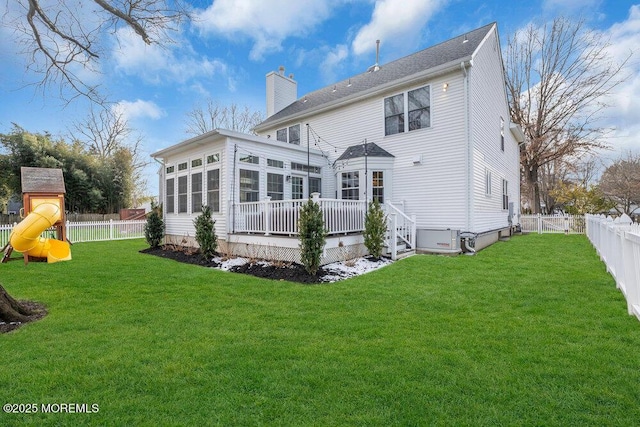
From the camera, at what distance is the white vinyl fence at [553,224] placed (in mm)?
15211

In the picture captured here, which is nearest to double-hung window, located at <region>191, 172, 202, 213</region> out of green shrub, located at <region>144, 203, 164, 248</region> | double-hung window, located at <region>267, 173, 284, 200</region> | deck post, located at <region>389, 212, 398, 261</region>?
green shrub, located at <region>144, 203, 164, 248</region>

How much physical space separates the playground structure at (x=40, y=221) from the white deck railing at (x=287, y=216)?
4.65 m

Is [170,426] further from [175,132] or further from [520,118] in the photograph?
[175,132]

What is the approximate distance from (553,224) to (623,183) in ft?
27.7

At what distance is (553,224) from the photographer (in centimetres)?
1584

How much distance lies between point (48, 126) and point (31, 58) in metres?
21.3

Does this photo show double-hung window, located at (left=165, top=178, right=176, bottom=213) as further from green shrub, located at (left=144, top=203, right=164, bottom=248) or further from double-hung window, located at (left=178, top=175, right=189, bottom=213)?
green shrub, located at (left=144, top=203, right=164, bottom=248)

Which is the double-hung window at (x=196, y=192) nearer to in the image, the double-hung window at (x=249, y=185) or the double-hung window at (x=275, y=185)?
the double-hung window at (x=249, y=185)

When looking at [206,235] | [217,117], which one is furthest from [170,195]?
[217,117]

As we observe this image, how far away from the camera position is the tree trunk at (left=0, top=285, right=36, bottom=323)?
3730 mm

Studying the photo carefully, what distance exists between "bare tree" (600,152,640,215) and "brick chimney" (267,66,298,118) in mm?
20885

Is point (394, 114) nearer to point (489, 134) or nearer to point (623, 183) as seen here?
point (489, 134)

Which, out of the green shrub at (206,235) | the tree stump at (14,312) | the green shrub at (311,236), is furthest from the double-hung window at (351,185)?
the tree stump at (14,312)

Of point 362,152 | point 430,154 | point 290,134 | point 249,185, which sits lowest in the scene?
point 249,185
